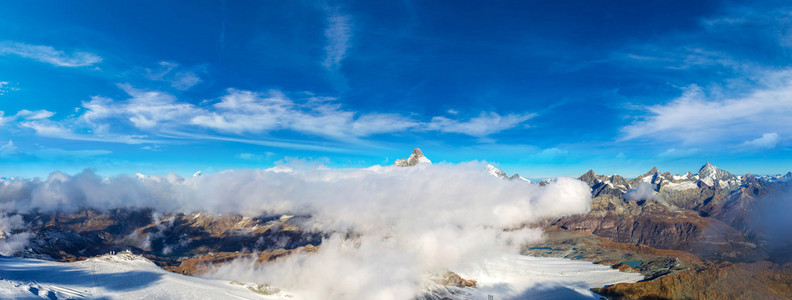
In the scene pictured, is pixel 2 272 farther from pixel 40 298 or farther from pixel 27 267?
pixel 40 298

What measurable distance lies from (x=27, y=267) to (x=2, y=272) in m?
32.1

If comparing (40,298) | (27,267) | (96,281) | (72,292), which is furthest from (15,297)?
(27,267)

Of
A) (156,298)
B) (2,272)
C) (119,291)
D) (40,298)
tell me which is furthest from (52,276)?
(40,298)

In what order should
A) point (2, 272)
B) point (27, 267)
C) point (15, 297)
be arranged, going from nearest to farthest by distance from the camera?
1. point (15, 297)
2. point (2, 272)
3. point (27, 267)

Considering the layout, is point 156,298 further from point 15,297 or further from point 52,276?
point 15,297

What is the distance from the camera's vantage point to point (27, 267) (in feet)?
634

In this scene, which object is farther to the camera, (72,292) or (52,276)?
(52,276)

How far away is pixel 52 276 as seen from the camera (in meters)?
181

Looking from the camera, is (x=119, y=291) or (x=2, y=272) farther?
(x=119, y=291)

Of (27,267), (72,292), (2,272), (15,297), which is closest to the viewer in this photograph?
(15,297)

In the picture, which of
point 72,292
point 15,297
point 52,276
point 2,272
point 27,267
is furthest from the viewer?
point 27,267

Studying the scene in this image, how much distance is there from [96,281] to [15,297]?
9898 centimetres

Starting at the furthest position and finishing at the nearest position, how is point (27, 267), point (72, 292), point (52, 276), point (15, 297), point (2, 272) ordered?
point (27, 267), point (52, 276), point (2, 272), point (72, 292), point (15, 297)

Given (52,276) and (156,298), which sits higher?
(52,276)
